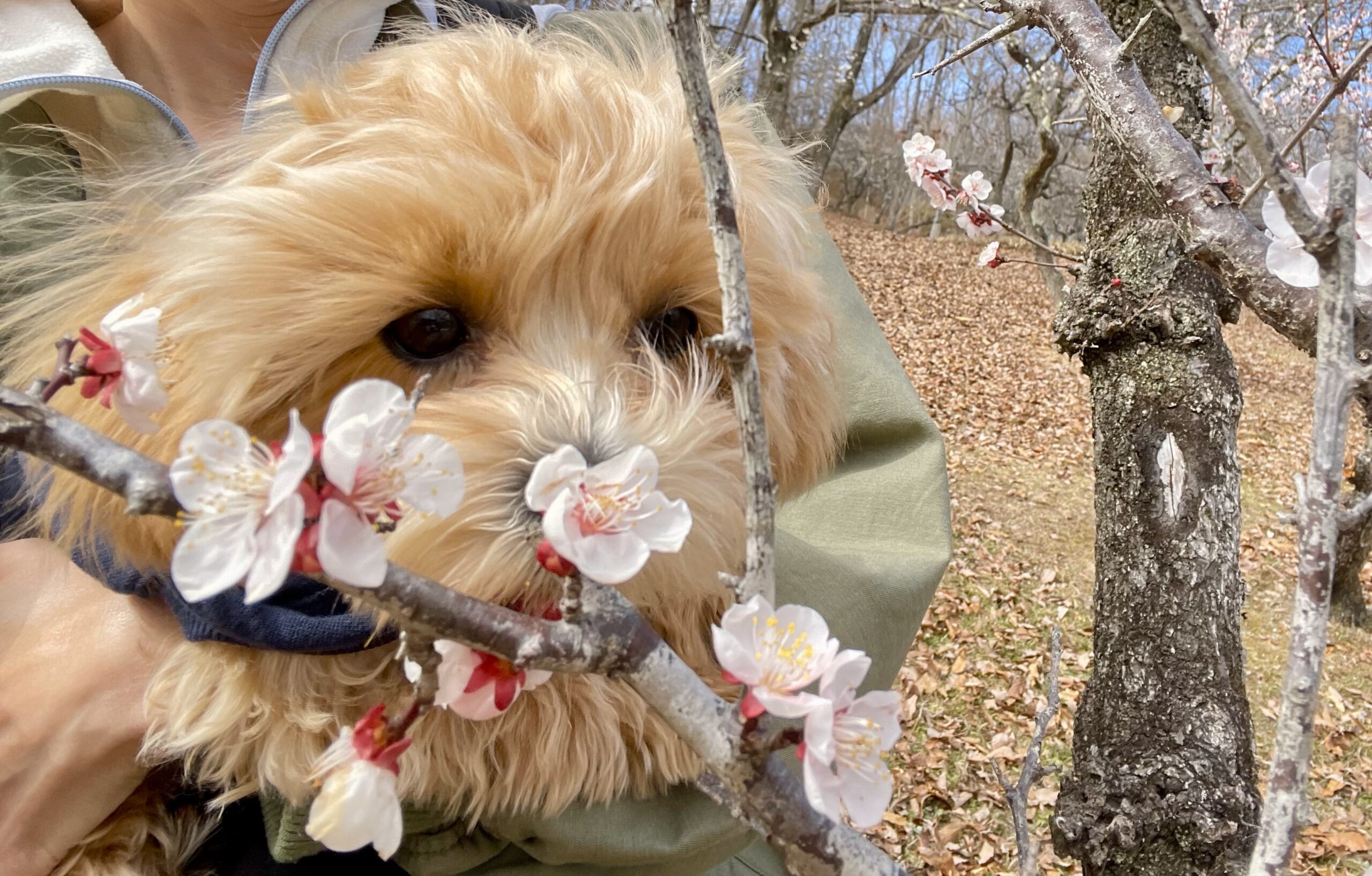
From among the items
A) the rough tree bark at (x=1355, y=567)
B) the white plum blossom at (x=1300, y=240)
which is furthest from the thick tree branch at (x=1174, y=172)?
the rough tree bark at (x=1355, y=567)

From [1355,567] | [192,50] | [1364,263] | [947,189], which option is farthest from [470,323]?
[1355,567]

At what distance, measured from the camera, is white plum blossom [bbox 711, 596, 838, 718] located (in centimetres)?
48

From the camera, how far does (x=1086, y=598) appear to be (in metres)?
5.60

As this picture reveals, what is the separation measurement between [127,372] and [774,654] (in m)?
0.47

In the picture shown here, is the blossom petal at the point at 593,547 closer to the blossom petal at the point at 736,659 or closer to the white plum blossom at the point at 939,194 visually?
the blossom petal at the point at 736,659

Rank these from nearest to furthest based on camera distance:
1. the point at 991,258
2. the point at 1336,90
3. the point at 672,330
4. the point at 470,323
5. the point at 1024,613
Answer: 1. the point at 1336,90
2. the point at 470,323
3. the point at 672,330
4. the point at 991,258
5. the point at 1024,613

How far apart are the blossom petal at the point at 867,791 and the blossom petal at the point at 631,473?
218mm

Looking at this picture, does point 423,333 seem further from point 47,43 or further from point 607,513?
point 47,43

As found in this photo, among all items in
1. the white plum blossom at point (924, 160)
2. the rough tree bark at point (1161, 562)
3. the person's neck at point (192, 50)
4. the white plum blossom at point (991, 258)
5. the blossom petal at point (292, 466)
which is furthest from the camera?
the white plum blossom at point (924, 160)

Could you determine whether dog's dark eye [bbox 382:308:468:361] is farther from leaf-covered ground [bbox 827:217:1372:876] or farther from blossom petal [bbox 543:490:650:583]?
leaf-covered ground [bbox 827:217:1372:876]

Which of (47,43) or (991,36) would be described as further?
(47,43)

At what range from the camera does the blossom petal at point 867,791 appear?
1.72 feet

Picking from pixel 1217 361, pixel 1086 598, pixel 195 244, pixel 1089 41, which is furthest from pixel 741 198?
pixel 1086 598

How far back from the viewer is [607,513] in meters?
0.55
